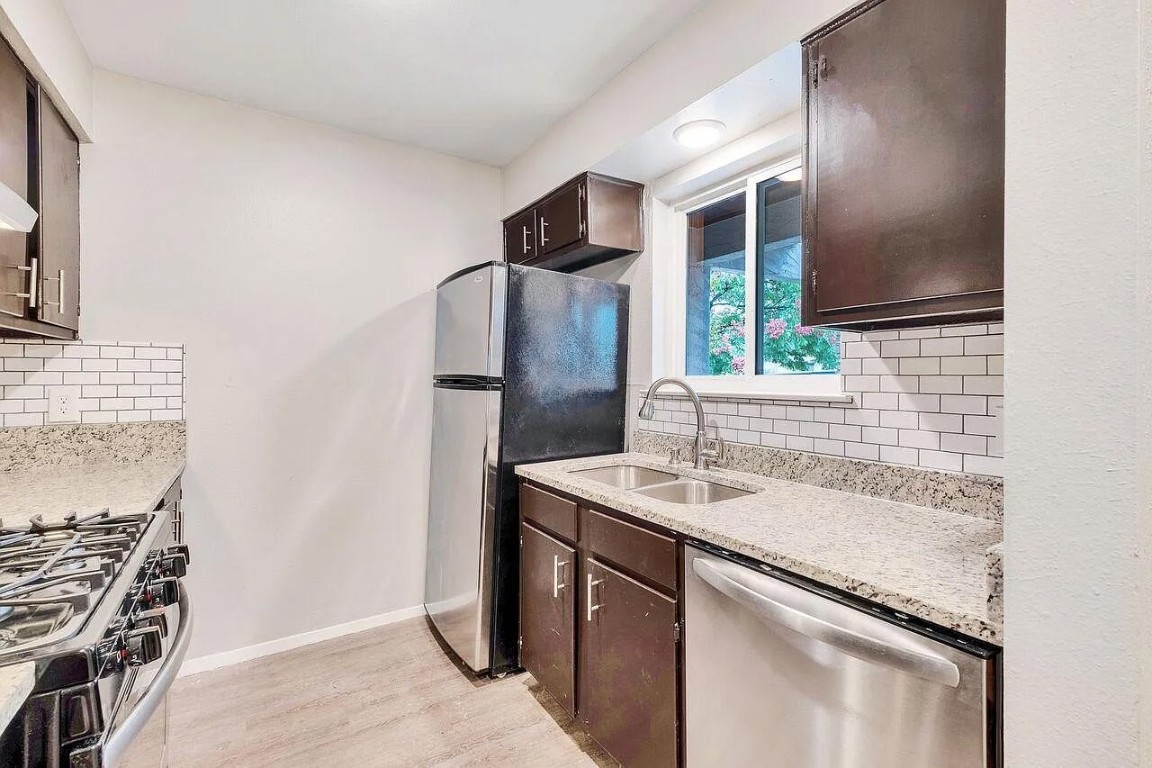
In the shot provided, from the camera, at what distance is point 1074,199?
0.66 meters

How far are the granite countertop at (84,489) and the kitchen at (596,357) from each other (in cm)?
2

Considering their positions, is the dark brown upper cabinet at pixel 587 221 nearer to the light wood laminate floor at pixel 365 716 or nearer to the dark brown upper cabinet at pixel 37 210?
the dark brown upper cabinet at pixel 37 210

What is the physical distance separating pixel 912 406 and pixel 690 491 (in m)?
0.78

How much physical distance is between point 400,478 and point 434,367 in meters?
0.60

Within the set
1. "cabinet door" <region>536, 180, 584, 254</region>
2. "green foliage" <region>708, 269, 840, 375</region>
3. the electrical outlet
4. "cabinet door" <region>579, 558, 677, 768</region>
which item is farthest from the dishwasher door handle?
the electrical outlet

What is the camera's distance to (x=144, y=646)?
2.89ft

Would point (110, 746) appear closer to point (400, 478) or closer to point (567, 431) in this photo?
point (567, 431)

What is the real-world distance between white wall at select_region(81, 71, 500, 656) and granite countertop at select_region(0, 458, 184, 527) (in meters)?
0.29

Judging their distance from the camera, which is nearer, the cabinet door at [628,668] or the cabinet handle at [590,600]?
the cabinet door at [628,668]

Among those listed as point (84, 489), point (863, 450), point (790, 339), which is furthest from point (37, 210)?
point (863, 450)

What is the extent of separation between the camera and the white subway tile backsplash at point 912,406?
4.34ft

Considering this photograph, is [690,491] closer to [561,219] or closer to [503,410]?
[503,410]

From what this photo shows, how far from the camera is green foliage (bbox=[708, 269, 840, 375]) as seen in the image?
187 cm

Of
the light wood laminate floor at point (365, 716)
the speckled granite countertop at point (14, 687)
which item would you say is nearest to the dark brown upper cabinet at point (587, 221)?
the light wood laminate floor at point (365, 716)
